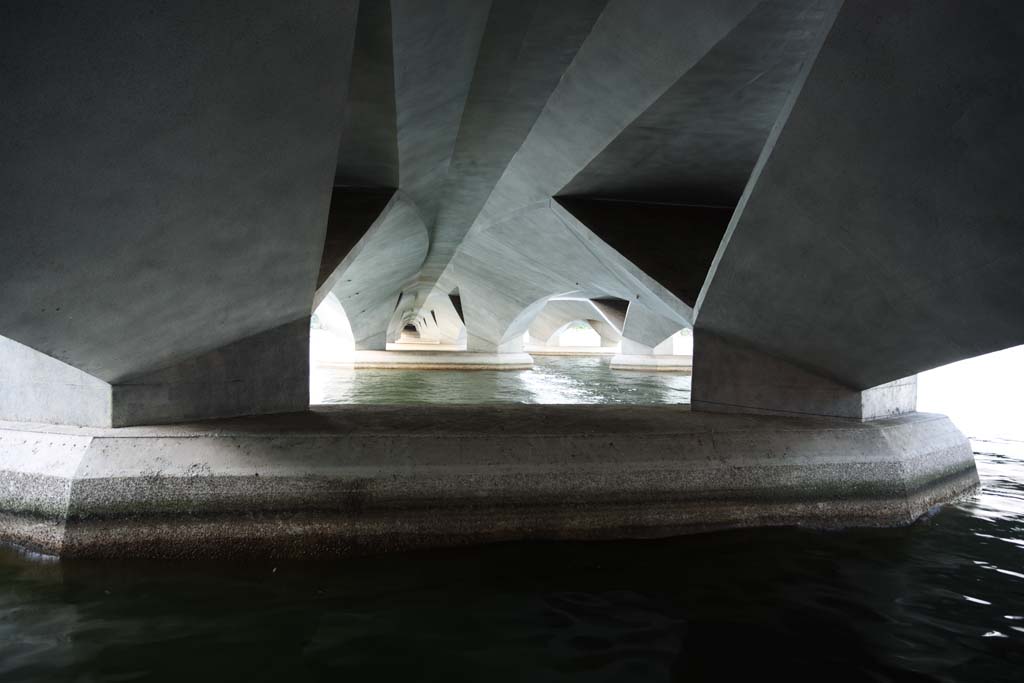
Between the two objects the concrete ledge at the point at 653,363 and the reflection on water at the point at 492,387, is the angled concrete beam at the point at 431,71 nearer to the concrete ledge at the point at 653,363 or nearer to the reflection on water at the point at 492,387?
the reflection on water at the point at 492,387

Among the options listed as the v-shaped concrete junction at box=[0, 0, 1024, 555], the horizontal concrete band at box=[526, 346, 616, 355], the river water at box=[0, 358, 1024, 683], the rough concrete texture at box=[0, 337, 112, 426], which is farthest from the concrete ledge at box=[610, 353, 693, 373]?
the rough concrete texture at box=[0, 337, 112, 426]

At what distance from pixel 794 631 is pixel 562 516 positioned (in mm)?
2697

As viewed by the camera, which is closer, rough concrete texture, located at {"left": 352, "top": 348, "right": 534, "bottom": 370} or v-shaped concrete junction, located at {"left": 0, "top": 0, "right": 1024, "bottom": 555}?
v-shaped concrete junction, located at {"left": 0, "top": 0, "right": 1024, "bottom": 555}

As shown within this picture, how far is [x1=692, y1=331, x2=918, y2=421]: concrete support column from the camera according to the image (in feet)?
30.2

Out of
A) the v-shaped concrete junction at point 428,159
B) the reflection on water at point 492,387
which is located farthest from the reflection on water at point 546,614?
the reflection on water at point 492,387

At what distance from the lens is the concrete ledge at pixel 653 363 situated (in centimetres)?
3089

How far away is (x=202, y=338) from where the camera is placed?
7.64m

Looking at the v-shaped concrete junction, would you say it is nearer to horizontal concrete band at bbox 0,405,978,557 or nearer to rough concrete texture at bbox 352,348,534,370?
horizontal concrete band at bbox 0,405,978,557

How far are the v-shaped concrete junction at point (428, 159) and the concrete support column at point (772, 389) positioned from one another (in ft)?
0.15

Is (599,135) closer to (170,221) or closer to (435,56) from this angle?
(435,56)

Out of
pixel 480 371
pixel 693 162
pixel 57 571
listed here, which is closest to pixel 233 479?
pixel 57 571

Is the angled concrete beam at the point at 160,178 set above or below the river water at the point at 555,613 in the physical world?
above

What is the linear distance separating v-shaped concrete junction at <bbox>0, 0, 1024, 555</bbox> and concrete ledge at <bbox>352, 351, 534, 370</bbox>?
755 inches

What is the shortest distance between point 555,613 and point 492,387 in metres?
16.2
